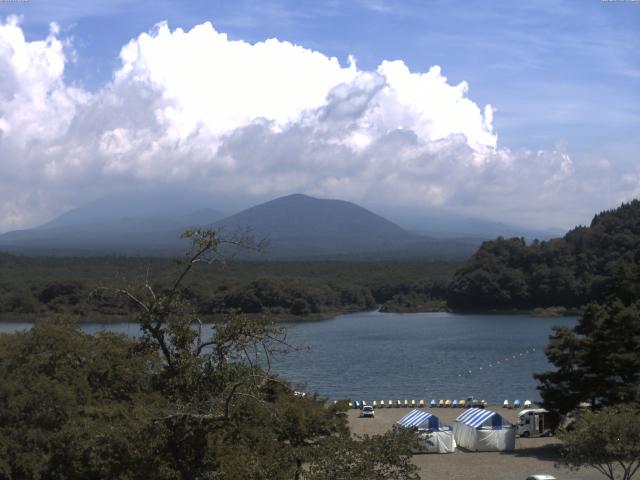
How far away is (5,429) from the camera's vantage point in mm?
11320

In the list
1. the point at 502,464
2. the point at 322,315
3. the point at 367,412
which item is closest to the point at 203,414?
the point at 502,464

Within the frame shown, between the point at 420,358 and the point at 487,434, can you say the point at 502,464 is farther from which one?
the point at 420,358

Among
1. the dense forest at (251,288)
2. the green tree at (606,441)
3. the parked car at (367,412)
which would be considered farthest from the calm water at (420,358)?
the green tree at (606,441)

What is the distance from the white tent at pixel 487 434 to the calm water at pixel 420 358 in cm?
424

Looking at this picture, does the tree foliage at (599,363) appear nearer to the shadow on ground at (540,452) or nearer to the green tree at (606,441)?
the shadow on ground at (540,452)

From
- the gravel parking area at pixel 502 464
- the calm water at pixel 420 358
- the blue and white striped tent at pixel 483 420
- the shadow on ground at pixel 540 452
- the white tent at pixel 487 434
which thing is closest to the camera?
the gravel parking area at pixel 502 464

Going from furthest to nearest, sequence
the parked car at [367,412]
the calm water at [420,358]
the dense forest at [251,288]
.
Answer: the dense forest at [251,288] → the calm water at [420,358] → the parked car at [367,412]

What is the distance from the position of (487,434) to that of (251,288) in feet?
142

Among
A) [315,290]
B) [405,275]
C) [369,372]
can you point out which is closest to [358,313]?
[315,290]

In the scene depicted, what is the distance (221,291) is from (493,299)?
→ 21118 mm

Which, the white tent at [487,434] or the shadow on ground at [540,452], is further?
the white tent at [487,434]

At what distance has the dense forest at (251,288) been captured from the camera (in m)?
57.5

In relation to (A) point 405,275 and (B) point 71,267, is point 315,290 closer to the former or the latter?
(A) point 405,275

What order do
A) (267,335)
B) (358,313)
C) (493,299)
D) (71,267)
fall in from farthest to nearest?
1. (71,267)
2. (358,313)
3. (493,299)
4. (267,335)
